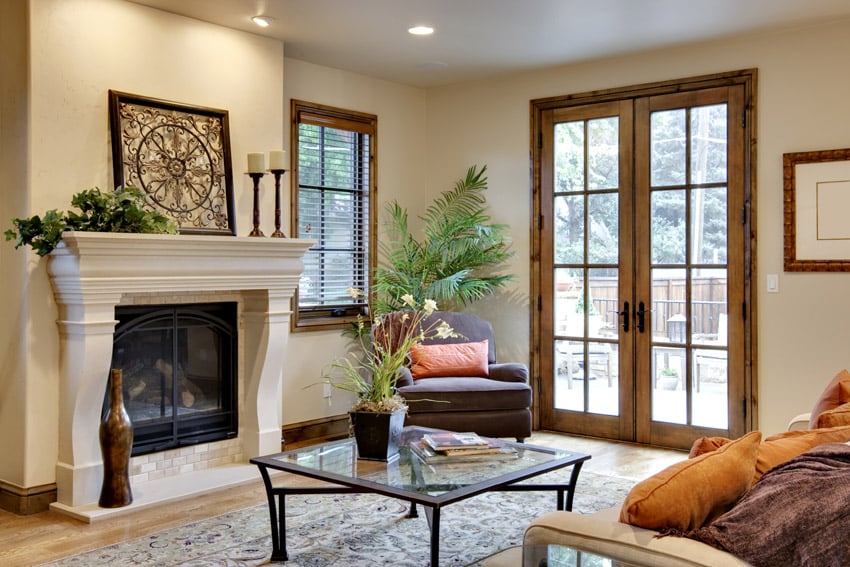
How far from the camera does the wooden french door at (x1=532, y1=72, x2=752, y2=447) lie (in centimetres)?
509

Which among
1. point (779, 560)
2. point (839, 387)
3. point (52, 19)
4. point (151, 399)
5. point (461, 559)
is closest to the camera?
point (779, 560)

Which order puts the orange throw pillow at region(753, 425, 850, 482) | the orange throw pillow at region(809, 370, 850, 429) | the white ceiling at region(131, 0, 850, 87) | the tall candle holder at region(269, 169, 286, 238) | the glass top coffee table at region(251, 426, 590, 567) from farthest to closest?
the tall candle holder at region(269, 169, 286, 238)
the white ceiling at region(131, 0, 850, 87)
the orange throw pillow at region(809, 370, 850, 429)
the glass top coffee table at region(251, 426, 590, 567)
the orange throw pillow at region(753, 425, 850, 482)

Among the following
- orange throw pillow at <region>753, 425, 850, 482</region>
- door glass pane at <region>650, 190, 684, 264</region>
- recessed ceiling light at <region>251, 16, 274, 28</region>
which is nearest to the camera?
orange throw pillow at <region>753, 425, 850, 482</region>

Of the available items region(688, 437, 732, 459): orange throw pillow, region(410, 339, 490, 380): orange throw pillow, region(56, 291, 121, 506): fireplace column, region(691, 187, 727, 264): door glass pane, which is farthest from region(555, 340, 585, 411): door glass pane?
region(688, 437, 732, 459): orange throw pillow

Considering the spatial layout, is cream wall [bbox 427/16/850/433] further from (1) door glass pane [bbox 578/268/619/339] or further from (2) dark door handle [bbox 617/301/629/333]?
(1) door glass pane [bbox 578/268/619/339]

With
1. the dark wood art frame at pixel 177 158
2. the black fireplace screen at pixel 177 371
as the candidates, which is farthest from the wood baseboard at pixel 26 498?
the dark wood art frame at pixel 177 158

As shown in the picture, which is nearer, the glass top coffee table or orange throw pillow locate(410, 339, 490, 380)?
the glass top coffee table

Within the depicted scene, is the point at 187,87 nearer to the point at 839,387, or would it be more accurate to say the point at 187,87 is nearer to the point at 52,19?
the point at 52,19

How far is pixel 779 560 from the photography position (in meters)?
1.70

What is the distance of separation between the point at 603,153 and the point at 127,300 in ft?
10.5

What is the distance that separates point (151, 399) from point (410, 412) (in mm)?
1505

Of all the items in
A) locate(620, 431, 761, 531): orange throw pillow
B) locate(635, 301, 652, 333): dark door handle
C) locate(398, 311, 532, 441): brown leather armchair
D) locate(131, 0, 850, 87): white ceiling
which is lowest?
locate(398, 311, 532, 441): brown leather armchair

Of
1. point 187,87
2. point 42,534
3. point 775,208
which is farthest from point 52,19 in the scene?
point 775,208

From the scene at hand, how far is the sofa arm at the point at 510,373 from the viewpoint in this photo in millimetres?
5301
